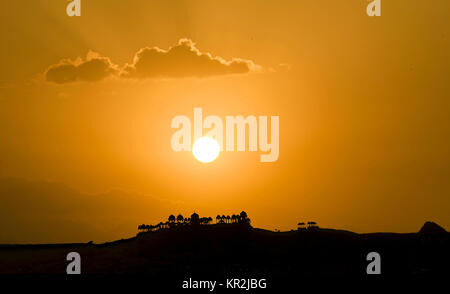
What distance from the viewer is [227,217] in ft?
314

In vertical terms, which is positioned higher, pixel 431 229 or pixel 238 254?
pixel 431 229

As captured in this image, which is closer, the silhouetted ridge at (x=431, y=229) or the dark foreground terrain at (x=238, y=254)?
the dark foreground terrain at (x=238, y=254)

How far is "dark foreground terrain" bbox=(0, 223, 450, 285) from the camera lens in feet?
244

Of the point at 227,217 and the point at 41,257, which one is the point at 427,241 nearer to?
the point at 227,217

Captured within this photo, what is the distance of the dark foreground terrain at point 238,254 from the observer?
244 ft

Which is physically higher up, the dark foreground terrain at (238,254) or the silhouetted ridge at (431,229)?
the silhouetted ridge at (431,229)

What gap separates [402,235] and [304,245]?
20.2 meters

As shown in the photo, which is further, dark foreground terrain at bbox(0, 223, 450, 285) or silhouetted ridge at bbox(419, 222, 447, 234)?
silhouetted ridge at bbox(419, 222, 447, 234)

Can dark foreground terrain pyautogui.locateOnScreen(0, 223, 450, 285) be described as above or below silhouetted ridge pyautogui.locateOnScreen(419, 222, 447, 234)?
below

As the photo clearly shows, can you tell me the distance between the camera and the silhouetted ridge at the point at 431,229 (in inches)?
3342

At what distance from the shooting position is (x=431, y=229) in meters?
86.2

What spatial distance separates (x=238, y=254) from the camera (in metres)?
84.2

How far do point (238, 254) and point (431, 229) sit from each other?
104 feet
